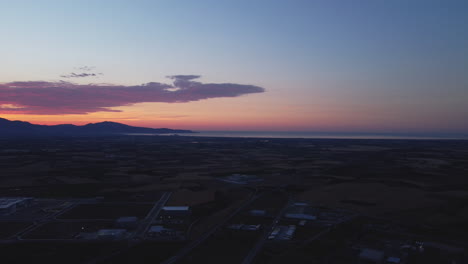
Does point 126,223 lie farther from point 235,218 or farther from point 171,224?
point 235,218

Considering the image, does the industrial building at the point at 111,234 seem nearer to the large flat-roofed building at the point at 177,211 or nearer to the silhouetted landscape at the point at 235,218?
the silhouetted landscape at the point at 235,218

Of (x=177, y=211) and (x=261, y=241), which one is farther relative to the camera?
(x=177, y=211)

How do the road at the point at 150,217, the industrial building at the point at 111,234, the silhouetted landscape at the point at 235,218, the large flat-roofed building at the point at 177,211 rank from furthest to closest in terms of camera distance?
the large flat-roofed building at the point at 177,211 → the road at the point at 150,217 → the industrial building at the point at 111,234 → the silhouetted landscape at the point at 235,218

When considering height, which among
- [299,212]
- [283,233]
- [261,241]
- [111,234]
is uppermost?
[299,212]

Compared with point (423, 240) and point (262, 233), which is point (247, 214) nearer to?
point (262, 233)

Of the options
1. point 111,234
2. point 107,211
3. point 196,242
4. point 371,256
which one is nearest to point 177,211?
point 107,211

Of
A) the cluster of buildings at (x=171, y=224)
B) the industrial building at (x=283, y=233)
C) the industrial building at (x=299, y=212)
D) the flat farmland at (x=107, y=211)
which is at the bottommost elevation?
the flat farmland at (x=107, y=211)

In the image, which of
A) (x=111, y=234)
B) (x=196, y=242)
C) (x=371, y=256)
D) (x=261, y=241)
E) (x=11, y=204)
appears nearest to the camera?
(x=371, y=256)

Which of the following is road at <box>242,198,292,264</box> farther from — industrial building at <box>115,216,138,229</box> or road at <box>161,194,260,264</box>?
industrial building at <box>115,216,138,229</box>

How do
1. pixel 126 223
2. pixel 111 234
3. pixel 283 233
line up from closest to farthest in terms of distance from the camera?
pixel 111 234, pixel 283 233, pixel 126 223

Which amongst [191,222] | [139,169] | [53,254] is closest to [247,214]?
[191,222]

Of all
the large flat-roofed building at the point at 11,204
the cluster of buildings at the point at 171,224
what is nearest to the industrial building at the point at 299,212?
the cluster of buildings at the point at 171,224
